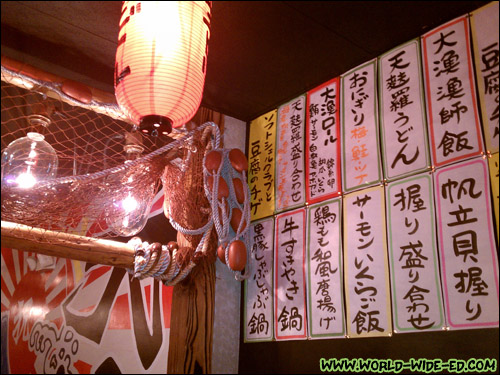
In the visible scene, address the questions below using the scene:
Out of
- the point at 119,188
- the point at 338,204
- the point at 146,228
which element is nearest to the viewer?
the point at 338,204

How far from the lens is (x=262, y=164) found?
140 inches

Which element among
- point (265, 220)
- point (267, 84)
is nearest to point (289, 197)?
point (265, 220)

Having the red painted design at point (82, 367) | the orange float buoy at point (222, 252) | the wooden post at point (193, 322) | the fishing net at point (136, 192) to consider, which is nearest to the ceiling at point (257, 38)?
the fishing net at point (136, 192)

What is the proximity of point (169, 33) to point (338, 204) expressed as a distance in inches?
56.8

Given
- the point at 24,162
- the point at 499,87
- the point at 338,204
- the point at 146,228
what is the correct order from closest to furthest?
the point at 499,87
the point at 338,204
the point at 24,162
the point at 146,228

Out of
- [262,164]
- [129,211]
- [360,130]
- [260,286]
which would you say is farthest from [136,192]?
[360,130]

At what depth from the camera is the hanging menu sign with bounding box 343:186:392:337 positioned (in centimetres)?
242

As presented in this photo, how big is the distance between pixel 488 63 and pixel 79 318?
476 cm

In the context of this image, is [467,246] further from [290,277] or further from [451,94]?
[290,277]

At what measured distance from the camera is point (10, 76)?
297cm

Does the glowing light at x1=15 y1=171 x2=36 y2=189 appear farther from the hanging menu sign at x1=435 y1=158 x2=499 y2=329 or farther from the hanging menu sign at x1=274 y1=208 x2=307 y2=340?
the hanging menu sign at x1=435 y1=158 x2=499 y2=329

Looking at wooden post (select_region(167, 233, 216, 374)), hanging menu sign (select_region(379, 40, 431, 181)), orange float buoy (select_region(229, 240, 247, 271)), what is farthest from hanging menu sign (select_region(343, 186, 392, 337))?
wooden post (select_region(167, 233, 216, 374))

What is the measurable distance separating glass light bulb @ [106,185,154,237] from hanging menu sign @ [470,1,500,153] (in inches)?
87.9

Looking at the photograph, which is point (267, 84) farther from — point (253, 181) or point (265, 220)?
point (265, 220)
